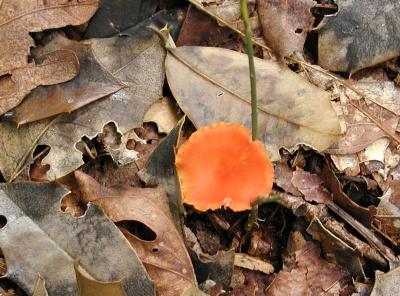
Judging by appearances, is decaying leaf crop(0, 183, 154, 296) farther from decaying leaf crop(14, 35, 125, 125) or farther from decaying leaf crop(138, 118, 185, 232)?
decaying leaf crop(14, 35, 125, 125)

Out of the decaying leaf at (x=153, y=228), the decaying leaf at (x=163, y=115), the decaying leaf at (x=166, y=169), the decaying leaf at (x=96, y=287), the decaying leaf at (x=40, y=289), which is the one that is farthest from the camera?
the decaying leaf at (x=163, y=115)

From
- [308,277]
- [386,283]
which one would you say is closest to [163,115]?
[308,277]

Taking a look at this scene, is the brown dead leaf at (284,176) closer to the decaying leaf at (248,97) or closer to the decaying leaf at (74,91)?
the decaying leaf at (248,97)

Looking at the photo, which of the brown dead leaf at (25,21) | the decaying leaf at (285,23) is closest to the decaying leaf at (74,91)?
the brown dead leaf at (25,21)

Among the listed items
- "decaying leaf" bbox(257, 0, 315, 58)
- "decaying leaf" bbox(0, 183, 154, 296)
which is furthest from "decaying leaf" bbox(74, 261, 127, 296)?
"decaying leaf" bbox(257, 0, 315, 58)

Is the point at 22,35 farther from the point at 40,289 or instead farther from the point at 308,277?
the point at 308,277

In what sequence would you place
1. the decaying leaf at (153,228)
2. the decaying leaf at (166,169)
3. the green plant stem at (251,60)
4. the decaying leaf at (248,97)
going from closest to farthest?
the green plant stem at (251,60), the decaying leaf at (153,228), the decaying leaf at (166,169), the decaying leaf at (248,97)

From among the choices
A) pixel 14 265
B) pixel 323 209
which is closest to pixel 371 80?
pixel 323 209

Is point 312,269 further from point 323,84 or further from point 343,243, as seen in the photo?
point 323,84
